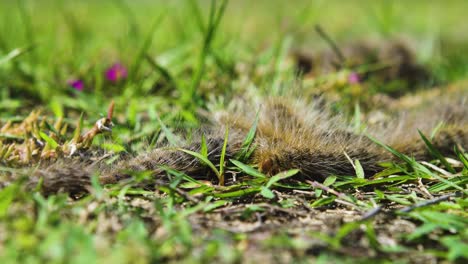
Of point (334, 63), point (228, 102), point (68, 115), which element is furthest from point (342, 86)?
point (68, 115)

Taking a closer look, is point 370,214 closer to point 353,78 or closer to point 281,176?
point 281,176

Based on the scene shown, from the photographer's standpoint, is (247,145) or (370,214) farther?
(247,145)

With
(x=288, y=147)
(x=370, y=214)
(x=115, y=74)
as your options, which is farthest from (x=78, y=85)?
(x=370, y=214)

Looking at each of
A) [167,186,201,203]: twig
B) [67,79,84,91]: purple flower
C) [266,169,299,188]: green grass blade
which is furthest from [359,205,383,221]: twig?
[67,79,84,91]: purple flower

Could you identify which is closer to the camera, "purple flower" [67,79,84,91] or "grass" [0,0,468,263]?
"grass" [0,0,468,263]

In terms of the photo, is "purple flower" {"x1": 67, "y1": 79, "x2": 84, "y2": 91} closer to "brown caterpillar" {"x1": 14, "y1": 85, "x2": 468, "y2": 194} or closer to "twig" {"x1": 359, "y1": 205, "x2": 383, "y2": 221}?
"brown caterpillar" {"x1": 14, "y1": 85, "x2": 468, "y2": 194}

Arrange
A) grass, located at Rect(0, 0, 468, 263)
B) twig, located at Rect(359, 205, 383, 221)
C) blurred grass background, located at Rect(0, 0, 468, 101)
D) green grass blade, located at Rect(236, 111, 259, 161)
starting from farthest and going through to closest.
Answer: blurred grass background, located at Rect(0, 0, 468, 101) < green grass blade, located at Rect(236, 111, 259, 161) < twig, located at Rect(359, 205, 383, 221) < grass, located at Rect(0, 0, 468, 263)

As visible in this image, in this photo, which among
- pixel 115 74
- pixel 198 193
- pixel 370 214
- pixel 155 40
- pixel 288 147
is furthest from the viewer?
pixel 155 40

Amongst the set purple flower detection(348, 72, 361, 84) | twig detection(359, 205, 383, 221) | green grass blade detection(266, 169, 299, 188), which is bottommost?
twig detection(359, 205, 383, 221)
